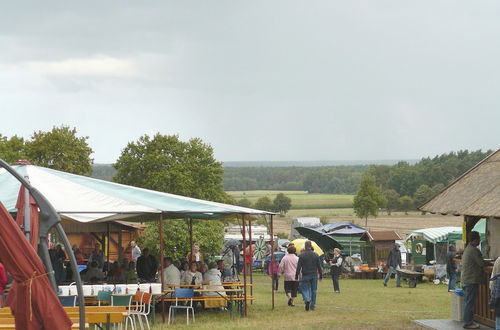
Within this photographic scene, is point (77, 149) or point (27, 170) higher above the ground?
point (77, 149)

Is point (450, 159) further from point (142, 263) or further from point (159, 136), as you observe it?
point (142, 263)

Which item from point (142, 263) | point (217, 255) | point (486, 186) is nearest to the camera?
point (486, 186)

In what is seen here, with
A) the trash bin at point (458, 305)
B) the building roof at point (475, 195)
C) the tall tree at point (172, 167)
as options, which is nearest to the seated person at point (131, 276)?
the building roof at point (475, 195)

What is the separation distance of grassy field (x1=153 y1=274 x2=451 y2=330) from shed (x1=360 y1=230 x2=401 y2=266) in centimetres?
917

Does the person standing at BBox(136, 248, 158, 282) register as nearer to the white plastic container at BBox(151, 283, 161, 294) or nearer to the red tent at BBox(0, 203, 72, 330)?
the white plastic container at BBox(151, 283, 161, 294)

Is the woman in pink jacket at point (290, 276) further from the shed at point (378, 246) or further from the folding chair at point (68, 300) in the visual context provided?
Answer: the shed at point (378, 246)

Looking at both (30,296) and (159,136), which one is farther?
(159,136)

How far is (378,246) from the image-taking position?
1475 inches

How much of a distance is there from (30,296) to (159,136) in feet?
204

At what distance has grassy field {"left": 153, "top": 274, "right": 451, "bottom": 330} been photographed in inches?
676

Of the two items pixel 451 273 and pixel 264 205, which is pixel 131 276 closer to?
pixel 451 273

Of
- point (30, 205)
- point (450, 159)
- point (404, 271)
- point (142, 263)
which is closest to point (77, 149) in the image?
point (404, 271)

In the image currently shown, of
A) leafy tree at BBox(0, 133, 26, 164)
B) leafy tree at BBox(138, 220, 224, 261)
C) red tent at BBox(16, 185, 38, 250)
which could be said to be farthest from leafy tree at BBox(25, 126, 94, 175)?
red tent at BBox(16, 185, 38, 250)

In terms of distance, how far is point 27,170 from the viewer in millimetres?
19391
